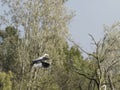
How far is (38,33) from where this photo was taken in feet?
115

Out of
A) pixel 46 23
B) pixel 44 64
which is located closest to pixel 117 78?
pixel 46 23

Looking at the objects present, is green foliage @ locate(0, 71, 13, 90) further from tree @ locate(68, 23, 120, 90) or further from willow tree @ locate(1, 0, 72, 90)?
tree @ locate(68, 23, 120, 90)

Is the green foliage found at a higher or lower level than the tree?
lower

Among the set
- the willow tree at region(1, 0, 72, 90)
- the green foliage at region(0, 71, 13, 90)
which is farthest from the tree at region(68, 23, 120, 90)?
the green foliage at region(0, 71, 13, 90)

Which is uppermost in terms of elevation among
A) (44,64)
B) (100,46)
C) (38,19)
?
(38,19)

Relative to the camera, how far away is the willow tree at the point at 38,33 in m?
34.7

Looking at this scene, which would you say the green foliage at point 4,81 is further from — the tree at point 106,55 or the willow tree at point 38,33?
the tree at point 106,55

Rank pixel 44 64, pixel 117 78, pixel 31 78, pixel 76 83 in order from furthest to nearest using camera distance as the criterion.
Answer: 1. pixel 76 83
2. pixel 117 78
3. pixel 31 78
4. pixel 44 64

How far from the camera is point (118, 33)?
117 ft

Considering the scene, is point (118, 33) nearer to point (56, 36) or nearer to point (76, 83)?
point (56, 36)

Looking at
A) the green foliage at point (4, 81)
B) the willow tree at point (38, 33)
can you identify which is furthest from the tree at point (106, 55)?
the green foliage at point (4, 81)

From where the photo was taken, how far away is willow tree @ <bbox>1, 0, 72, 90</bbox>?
34719 mm

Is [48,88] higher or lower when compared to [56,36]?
lower

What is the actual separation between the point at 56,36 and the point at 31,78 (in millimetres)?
3871
